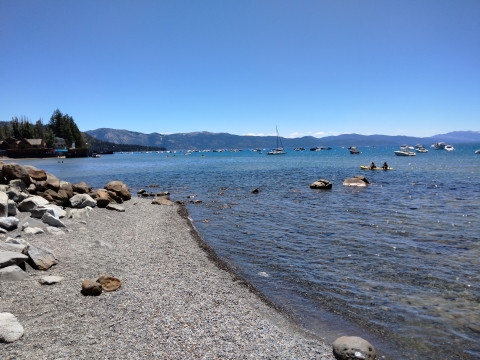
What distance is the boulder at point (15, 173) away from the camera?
20.0m

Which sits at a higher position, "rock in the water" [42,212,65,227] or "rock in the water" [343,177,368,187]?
"rock in the water" [42,212,65,227]

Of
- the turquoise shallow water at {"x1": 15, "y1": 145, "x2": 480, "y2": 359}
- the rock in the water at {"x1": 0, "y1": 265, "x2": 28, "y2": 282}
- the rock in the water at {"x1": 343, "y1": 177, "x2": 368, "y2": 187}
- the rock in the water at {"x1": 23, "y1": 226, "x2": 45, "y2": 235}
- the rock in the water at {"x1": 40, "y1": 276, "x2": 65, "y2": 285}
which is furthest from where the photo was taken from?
the rock in the water at {"x1": 343, "y1": 177, "x2": 368, "y2": 187}

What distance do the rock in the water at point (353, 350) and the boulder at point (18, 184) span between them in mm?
20977

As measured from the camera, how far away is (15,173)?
66.1ft

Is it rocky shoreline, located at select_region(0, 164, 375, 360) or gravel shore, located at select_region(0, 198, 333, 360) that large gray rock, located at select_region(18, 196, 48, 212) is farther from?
gravel shore, located at select_region(0, 198, 333, 360)

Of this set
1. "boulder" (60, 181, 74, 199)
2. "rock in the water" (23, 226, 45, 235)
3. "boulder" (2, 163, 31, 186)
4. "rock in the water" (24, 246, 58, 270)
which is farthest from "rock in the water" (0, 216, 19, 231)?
"boulder" (2, 163, 31, 186)

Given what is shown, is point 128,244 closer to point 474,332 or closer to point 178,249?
point 178,249

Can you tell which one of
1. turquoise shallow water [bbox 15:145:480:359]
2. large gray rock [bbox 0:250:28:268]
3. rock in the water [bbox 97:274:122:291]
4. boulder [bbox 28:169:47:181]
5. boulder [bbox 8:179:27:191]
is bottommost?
turquoise shallow water [bbox 15:145:480:359]

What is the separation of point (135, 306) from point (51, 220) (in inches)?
362

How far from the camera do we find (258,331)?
22.8 feet

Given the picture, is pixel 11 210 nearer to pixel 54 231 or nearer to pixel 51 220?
pixel 51 220

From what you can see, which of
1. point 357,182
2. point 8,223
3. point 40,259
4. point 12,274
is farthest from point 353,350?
point 357,182

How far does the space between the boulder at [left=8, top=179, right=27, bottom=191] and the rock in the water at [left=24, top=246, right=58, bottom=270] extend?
12614 mm

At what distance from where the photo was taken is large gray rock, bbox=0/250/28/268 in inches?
333
